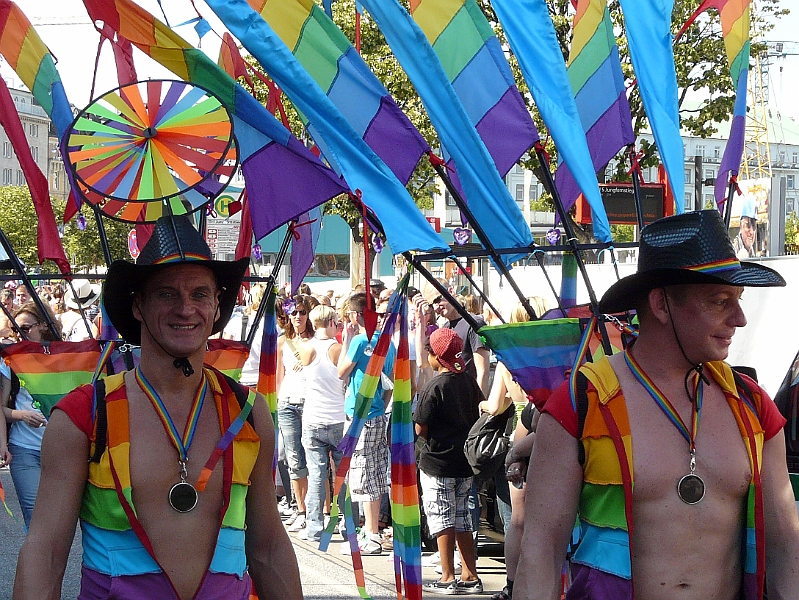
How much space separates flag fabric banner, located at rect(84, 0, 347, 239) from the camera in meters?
3.63

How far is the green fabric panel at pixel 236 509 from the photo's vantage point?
2806 mm

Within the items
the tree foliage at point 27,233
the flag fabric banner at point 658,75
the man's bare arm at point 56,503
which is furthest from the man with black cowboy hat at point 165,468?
the tree foliage at point 27,233

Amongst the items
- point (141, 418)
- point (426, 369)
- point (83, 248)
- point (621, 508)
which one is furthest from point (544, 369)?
point (83, 248)

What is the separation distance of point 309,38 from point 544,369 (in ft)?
4.93

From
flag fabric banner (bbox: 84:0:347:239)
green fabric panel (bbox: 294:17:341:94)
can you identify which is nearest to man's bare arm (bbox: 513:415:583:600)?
flag fabric banner (bbox: 84:0:347:239)

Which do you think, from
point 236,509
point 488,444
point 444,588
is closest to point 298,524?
point 444,588

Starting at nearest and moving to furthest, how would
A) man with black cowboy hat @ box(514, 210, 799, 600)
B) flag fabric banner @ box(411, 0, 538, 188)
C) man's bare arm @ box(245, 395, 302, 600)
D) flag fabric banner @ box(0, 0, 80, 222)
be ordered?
man with black cowboy hat @ box(514, 210, 799, 600) < man's bare arm @ box(245, 395, 302, 600) < flag fabric banner @ box(0, 0, 80, 222) < flag fabric banner @ box(411, 0, 538, 188)

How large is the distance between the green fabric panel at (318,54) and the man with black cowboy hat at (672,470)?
1.79 m

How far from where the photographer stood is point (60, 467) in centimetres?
266

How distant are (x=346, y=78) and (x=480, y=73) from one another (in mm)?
676

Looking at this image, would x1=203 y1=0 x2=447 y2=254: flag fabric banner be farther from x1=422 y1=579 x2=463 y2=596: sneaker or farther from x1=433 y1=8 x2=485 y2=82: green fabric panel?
x1=422 y1=579 x2=463 y2=596: sneaker

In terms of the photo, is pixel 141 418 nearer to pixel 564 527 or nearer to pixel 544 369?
pixel 564 527

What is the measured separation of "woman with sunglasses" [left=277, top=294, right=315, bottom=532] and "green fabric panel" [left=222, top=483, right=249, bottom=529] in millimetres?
5281

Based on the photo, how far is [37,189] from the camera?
448 cm
